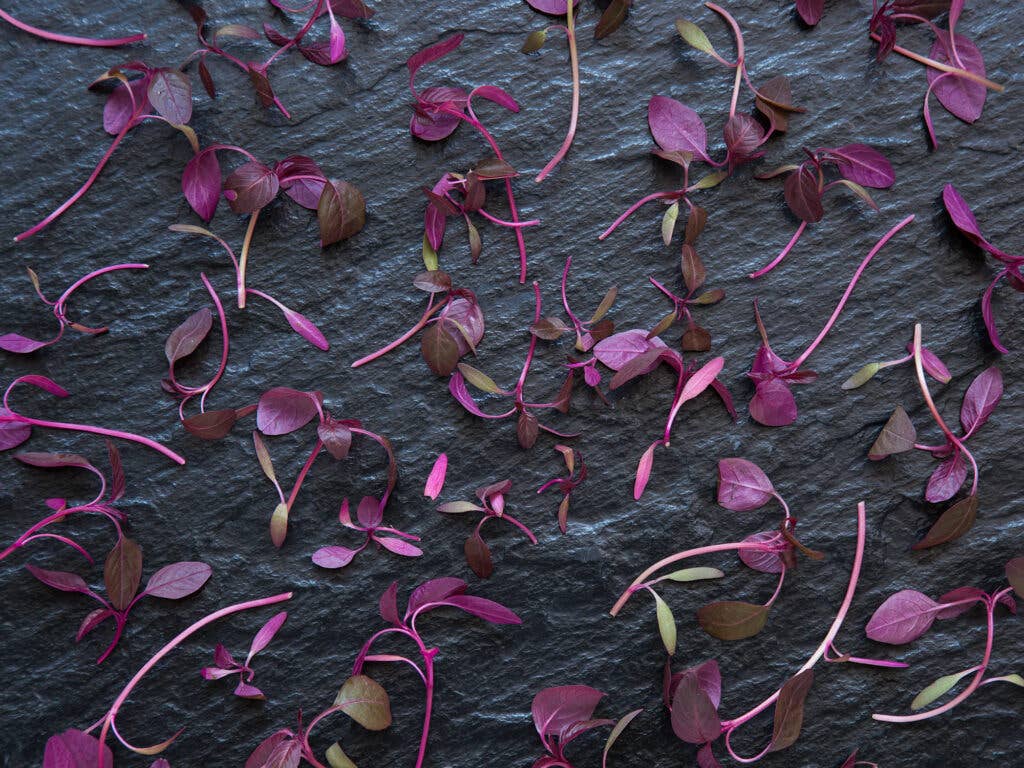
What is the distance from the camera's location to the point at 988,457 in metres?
0.73

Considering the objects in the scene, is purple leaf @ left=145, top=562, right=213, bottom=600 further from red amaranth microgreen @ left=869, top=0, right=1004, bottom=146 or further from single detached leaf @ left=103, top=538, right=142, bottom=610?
red amaranth microgreen @ left=869, top=0, right=1004, bottom=146

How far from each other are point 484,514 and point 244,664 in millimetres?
219

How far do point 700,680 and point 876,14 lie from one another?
0.58 m

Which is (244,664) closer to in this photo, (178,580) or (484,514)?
(178,580)

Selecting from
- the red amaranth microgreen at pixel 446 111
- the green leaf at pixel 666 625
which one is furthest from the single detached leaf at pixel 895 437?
the red amaranth microgreen at pixel 446 111

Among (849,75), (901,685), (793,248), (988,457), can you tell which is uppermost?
(849,75)

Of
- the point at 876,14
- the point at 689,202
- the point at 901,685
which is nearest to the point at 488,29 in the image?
the point at 689,202

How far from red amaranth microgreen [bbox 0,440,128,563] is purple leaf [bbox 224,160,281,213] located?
0.22 metres

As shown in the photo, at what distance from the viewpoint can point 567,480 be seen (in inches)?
27.6

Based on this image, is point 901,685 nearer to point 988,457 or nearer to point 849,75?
point 988,457

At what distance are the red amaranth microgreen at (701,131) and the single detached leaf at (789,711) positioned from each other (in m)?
0.37

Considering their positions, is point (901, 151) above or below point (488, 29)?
below

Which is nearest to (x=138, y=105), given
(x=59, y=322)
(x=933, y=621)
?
(x=59, y=322)

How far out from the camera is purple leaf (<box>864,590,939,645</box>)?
27.4 inches
